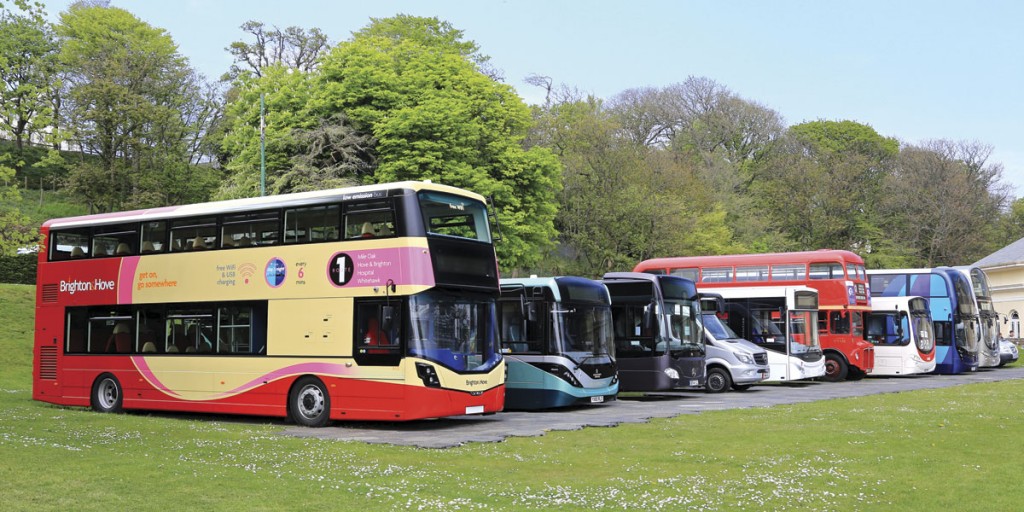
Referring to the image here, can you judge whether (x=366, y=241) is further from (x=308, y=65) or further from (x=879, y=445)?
(x=308, y=65)

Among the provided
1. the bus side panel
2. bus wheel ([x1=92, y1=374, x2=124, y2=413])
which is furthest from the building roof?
bus wheel ([x1=92, y1=374, x2=124, y2=413])

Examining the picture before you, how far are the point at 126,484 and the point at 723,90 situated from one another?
71.0 metres

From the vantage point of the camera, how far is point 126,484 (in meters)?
11.3

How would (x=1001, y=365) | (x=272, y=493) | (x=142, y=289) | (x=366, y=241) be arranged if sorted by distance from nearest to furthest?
(x=272, y=493), (x=366, y=241), (x=142, y=289), (x=1001, y=365)

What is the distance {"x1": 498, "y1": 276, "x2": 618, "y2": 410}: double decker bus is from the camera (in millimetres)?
23125

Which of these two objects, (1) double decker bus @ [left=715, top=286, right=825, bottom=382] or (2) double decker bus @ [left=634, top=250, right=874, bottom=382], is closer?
(1) double decker bus @ [left=715, top=286, right=825, bottom=382]

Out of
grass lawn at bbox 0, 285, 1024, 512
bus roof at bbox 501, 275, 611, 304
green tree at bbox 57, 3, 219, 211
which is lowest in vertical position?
grass lawn at bbox 0, 285, 1024, 512

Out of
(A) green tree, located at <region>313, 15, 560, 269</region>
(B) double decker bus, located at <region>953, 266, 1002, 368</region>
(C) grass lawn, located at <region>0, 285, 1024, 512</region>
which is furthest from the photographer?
(A) green tree, located at <region>313, 15, 560, 269</region>

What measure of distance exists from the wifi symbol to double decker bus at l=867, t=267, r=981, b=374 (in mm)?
29614

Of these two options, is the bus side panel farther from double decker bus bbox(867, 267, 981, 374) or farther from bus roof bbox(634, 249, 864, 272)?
double decker bus bbox(867, 267, 981, 374)

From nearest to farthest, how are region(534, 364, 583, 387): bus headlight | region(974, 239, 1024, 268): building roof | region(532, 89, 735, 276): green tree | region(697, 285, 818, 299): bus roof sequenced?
region(534, 364, 583, 387): bus headlight < region(697, 285, 818, 299): bus roof < region(532, 89, 735, 276): green tree < region(974, 239, 1024, 268): building roof

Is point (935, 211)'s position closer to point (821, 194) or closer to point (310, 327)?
point (821, 194)

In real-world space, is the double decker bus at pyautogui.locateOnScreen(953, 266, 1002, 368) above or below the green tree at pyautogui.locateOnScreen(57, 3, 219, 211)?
below

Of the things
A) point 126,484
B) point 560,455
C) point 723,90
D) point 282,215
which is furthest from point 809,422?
point 723,90
